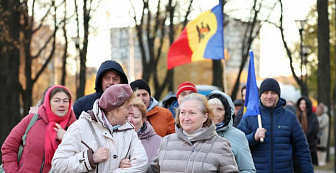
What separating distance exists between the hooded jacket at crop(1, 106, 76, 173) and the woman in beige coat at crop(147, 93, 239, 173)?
1949 mm

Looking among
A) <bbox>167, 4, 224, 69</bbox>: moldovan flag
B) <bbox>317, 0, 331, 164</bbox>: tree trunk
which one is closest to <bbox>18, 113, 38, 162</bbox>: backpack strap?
<bbox>167, 4, 224, 69</bbox>: moldovan flag

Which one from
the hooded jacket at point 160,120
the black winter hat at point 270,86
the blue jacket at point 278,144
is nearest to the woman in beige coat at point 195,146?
the hooded jacket at point 160,120

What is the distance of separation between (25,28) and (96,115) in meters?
20.0

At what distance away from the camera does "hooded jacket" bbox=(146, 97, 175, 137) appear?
29.7ft

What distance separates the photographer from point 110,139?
606 centimetres

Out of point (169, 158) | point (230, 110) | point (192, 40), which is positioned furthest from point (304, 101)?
point (169, 158)

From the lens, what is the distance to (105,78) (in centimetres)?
815

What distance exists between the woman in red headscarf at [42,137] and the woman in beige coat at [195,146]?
185cm

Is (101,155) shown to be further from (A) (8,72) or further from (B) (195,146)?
(A) (8,72)

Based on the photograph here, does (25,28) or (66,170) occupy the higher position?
(25,28)

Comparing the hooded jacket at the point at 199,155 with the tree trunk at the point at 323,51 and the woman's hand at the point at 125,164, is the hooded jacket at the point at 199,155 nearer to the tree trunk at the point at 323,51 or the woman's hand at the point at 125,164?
the woman's hand at the point at 125,164

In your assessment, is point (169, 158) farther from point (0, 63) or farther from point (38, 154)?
point (0, 63)

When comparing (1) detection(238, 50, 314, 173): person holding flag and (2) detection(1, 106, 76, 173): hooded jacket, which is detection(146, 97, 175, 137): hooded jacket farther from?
(2) detection(1, 106, 76, 173): hooded jacket

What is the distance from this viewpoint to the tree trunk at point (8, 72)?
20.3m
